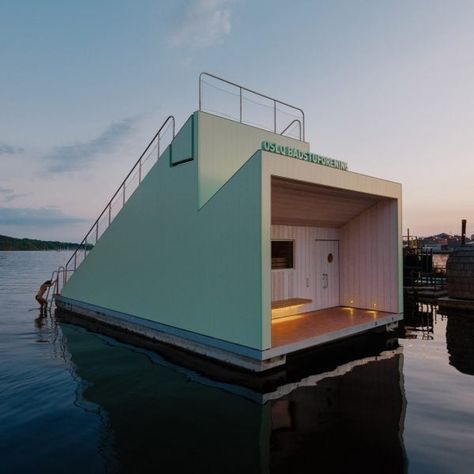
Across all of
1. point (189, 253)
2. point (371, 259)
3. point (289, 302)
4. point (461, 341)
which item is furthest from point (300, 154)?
point (461, 341)

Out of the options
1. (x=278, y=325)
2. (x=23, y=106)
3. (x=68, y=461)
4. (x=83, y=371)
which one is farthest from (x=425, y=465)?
(x=23, y=106)

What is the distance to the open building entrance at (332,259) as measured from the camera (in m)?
10.1

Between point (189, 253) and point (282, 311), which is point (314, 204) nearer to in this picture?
point (282, 311)

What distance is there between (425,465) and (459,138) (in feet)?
56.0

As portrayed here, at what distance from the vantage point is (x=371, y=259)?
11.6 m

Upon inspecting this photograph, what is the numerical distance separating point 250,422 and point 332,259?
7.98 meters

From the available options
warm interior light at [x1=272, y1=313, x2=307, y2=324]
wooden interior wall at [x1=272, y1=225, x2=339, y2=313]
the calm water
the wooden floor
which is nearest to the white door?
wooden interior wall at [x1=272, y1=225, x2=339, y2=313]

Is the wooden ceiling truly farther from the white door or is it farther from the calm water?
the calm water

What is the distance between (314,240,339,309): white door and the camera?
11984mm

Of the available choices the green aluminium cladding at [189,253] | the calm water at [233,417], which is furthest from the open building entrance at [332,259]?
the calm water at [233,417]

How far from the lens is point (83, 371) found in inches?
324

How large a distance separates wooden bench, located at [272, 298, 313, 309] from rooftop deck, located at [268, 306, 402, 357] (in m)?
0.49

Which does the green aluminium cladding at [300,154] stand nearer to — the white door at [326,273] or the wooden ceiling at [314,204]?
the wooden ceiling at [314,204]

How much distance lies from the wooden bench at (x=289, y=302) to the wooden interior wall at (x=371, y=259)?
234 cm
